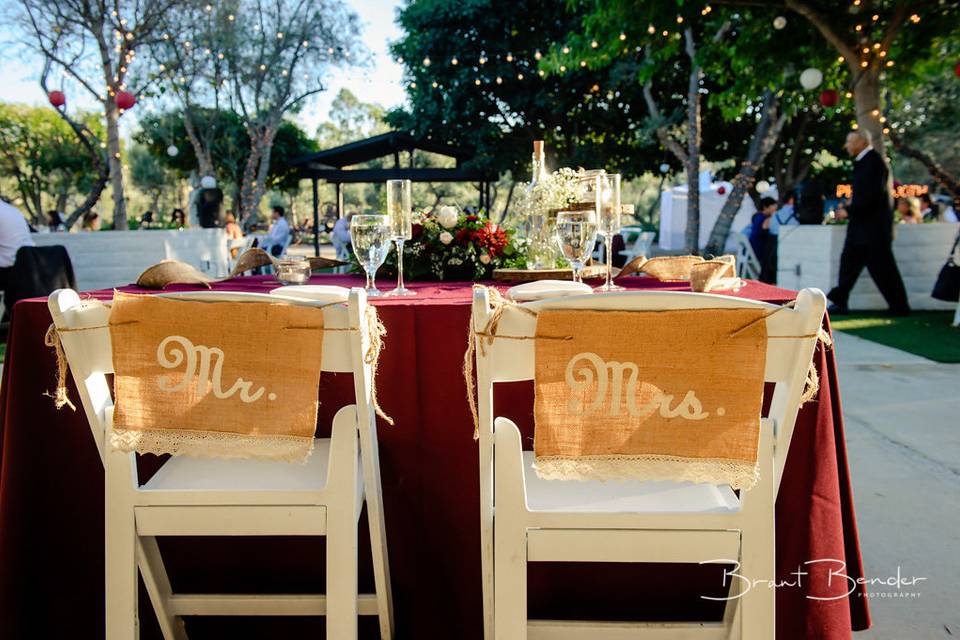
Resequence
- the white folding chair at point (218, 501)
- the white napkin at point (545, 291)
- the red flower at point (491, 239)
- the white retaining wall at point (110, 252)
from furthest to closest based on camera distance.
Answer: the white retaining wall at point (110, 252) < the red flower at point (491, 239) < the white napkin at point (545, 291) < the white folding chair at point (218, 501)

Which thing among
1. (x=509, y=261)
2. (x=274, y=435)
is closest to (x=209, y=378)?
(x=274, y=435)

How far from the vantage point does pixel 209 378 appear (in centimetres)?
140

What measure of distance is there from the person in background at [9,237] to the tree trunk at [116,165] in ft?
15.3

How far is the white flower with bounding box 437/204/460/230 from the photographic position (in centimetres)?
249

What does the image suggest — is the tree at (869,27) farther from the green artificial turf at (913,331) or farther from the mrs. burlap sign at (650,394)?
the mrs. burlap sign at (650,394)

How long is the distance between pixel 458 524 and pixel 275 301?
0.74 meters

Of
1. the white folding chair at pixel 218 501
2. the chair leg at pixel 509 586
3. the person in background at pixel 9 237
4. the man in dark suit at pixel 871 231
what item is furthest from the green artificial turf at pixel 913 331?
the person in background at pixel 9 237

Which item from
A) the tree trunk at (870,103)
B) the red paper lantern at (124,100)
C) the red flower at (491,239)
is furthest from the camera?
the red paper lantern at (124,100)

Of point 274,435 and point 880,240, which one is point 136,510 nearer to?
point 274,435

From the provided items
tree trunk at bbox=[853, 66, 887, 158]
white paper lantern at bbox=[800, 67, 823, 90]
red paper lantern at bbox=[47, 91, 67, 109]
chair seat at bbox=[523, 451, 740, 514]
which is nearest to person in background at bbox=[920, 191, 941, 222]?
white paper lantern at bbox=[800, 67, 823, 90]

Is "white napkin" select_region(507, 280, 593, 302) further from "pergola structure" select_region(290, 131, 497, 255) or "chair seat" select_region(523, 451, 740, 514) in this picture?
"pergola structure" select_region(290, 131, 497, 255)

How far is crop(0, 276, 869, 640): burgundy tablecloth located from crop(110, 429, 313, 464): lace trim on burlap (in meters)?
0.35

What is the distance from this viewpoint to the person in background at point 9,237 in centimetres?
607

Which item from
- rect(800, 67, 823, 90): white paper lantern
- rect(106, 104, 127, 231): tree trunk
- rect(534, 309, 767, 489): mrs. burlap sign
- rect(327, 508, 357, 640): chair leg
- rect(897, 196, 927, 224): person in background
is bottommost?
rect(327, 508, 357, 640): chair leg
